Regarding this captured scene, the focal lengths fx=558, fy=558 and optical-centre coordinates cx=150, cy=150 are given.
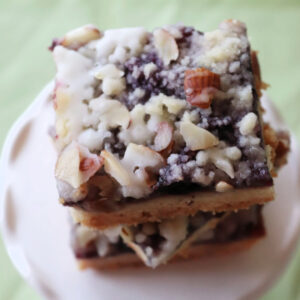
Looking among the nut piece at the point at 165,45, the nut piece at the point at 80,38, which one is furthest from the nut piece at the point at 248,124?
the nut piece at the point at 80,38

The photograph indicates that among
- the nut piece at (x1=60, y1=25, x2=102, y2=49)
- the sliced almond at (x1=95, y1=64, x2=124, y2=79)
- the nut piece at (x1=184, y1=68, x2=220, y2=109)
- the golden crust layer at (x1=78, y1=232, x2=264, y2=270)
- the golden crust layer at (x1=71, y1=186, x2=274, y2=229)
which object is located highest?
the nut piece at (x1=60, y1=25, x2=102, y2=49)

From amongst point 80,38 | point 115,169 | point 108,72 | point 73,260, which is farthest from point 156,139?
point 73,260

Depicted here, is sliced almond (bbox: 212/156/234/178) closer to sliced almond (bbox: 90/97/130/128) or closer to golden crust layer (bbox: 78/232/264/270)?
sliced almond (bbox: 90/97/130/128)

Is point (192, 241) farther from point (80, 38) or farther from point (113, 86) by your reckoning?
point (80, 38)

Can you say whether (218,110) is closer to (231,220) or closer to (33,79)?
(231,220)

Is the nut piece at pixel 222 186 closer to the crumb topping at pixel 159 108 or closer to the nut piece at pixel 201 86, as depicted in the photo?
the crumb topping at pixel 159 108

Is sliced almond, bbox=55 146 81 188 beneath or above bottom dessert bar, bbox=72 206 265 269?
above

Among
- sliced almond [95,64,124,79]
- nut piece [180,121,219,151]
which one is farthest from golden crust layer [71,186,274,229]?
sliced almond [95,64,124,79]
